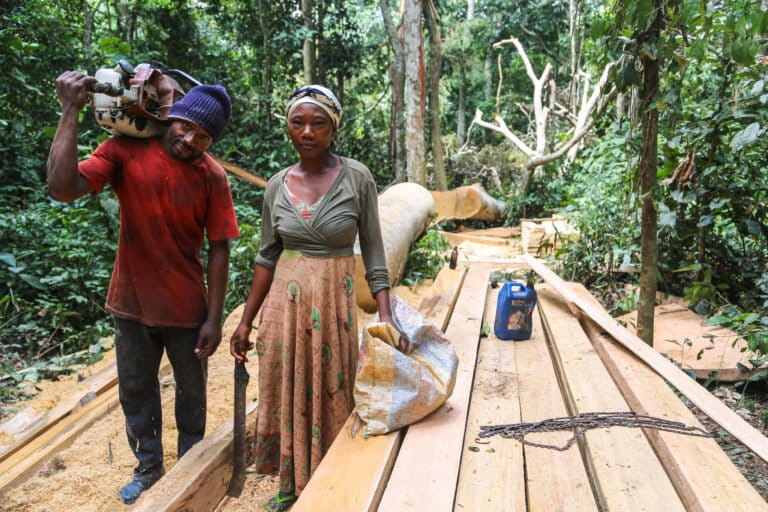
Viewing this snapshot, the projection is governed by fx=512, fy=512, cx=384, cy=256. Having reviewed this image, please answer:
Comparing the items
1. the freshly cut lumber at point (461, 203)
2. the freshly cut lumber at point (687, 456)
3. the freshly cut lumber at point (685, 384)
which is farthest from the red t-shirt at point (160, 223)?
the freshly cut lumber at point (461, 203)

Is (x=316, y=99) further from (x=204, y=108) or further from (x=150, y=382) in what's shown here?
(x=150, y=382)

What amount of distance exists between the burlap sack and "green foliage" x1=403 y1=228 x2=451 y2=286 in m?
3.98

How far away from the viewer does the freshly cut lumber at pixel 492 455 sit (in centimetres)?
158

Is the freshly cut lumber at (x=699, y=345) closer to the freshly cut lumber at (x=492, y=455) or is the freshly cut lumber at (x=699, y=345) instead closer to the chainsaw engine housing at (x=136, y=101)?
the freshly cut lumber at (x=492, y=455)

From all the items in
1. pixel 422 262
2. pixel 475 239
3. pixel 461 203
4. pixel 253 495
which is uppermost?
pixel 461 203

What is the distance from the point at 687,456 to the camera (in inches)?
69.1

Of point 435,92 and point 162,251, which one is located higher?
point 435,92

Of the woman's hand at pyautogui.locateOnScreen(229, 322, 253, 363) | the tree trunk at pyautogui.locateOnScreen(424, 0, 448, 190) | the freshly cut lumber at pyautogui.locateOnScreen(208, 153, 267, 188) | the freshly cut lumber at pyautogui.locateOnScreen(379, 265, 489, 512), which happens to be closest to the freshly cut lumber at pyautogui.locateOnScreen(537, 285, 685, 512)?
the freshly cut lumber at pyautogui.locateOnScreen(379, 265, 489, 512)

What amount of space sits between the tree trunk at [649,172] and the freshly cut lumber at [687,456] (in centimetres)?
84

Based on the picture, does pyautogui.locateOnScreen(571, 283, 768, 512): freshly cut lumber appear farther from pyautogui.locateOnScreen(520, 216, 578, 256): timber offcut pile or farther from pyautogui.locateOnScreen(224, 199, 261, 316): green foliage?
pyautogui.locateOnScreen(520, 216, 578, 256): timber offcut pile

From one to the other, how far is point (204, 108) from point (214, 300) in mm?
830

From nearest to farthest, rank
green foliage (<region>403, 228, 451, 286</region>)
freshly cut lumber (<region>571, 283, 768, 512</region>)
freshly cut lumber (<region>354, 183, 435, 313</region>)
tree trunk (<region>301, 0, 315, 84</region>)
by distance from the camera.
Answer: freshly cut lumber (<region>571, 283, 768, 512</region>), freshly cut lumber (<region>354, 183, 435, 313</region>), green foliage (<region>403, 228, 451, 286</region>), tree trunk (<region>301, 0, 315, 84</region>)

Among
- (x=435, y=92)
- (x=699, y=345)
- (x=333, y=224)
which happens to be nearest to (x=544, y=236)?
(x=699, y=345)

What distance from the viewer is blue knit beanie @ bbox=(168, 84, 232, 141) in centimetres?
204
